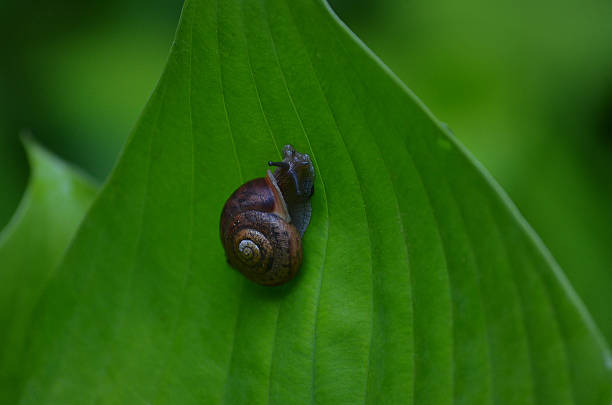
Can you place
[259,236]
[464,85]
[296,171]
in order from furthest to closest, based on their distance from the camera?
1. [464,85]
2. [259,236]
3. [296,171]

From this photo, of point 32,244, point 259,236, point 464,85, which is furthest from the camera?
point 464,85

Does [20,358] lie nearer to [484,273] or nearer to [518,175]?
[484,273]

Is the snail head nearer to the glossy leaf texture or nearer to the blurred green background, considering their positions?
the glossy leaf texture

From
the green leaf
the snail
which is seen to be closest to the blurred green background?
the green leaf

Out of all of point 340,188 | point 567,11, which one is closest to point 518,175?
point 567,11

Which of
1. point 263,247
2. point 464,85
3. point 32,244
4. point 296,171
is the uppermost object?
point 464,85

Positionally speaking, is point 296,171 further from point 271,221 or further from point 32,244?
point 32,244

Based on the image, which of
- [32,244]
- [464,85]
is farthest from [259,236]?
[464,85]
